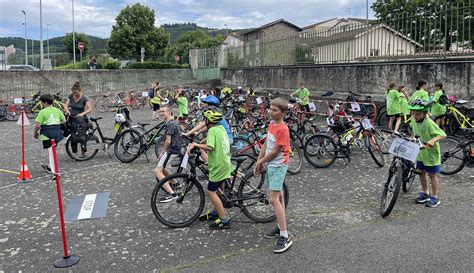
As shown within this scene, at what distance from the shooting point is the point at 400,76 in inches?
502

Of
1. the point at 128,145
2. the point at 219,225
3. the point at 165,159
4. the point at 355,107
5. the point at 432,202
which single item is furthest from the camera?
the point at 355,107

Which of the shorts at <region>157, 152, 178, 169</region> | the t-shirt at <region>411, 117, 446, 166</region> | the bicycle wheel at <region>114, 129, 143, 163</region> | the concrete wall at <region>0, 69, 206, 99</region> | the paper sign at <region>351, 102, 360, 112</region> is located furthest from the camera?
the concrete wall at <region>0, 69, 206, 99</region>

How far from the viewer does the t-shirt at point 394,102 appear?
36.2 ft

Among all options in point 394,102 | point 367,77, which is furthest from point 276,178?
point 367,77

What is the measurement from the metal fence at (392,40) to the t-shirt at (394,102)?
6.59 feet

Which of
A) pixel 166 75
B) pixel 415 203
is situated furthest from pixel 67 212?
pixel 166 75

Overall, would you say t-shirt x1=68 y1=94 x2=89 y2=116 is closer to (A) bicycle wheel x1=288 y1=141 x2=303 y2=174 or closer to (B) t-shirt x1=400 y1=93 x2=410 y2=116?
(A) bicycle wheel x1=288 y1=141 x2=303 y2=174

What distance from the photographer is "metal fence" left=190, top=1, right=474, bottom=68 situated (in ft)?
36.8

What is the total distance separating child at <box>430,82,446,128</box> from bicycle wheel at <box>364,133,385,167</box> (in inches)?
139

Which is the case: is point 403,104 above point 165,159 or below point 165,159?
above

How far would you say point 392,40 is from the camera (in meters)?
13.1

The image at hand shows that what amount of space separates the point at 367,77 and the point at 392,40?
1524 millimetres

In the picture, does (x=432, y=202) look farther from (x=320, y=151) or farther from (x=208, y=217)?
(x=208, y=217)

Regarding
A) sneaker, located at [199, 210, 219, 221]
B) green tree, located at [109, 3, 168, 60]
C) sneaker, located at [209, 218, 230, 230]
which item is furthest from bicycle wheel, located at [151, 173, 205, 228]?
green tree, located at [109, 3, 168, 60]
